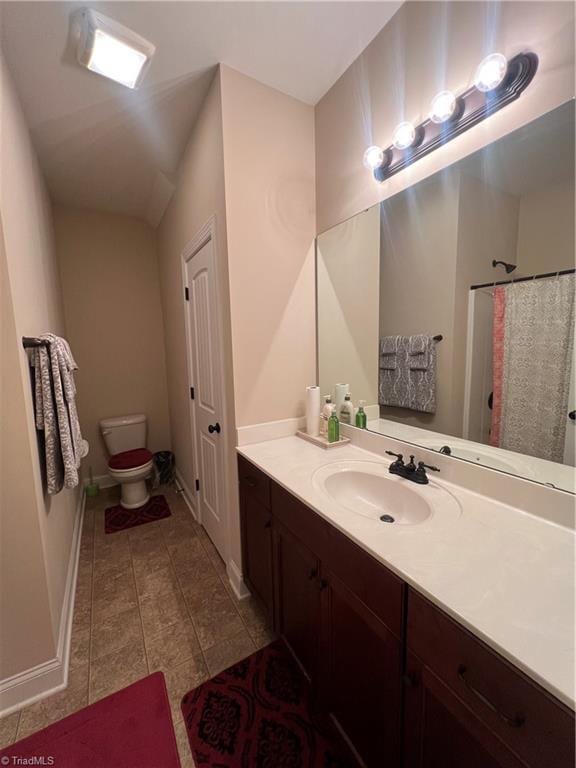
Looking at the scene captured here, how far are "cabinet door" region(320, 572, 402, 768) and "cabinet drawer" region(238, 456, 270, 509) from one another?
17.2 inches

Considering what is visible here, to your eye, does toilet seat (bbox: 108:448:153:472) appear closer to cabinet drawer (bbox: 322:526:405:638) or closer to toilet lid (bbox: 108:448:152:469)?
toilet lid (bbox: 108:448:152:469)

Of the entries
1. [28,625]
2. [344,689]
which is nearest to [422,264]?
[344,689]

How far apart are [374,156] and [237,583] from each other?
2252mm

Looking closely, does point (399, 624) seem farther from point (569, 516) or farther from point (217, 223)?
point (217, 223)

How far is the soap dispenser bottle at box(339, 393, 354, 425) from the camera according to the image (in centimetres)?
165

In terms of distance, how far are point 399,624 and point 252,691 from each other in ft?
3.12

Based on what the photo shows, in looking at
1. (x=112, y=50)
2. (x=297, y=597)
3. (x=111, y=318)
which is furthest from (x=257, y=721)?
(x=111, y=318)

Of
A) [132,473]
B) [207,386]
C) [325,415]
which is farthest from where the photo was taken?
[132,473]

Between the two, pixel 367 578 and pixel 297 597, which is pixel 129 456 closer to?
pixel 297 597

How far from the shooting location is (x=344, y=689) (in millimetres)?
970

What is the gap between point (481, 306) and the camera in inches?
43.1

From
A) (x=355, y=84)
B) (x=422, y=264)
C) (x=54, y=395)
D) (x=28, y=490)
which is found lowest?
(x=28, y=490)

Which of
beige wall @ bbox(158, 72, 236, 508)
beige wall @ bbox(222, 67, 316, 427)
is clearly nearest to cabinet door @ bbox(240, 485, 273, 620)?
beige wall @ bbox(158, 72, 236, 508)

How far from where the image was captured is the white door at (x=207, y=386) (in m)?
1.83
